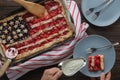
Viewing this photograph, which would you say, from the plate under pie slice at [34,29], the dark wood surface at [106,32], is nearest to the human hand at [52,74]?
Answer: the plate under pie slice at [34,29]

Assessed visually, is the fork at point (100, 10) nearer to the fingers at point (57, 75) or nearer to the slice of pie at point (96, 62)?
the slice of pie at point (96, 62)

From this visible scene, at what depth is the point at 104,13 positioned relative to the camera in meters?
1.47

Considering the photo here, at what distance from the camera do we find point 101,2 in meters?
1.45

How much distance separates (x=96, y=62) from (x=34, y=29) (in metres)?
0.34

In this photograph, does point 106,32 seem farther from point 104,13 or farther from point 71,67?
point 71,67

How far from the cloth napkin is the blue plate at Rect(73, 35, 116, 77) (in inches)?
1.2

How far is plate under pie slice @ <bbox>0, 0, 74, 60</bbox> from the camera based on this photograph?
4.53ft

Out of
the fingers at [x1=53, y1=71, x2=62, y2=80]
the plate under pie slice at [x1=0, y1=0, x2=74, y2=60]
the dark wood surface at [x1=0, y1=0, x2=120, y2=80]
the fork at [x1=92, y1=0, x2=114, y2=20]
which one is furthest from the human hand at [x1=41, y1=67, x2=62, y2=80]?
the fork at [x1=92, y1=0, x2=114, y2=20]

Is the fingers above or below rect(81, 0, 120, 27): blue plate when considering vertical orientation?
below

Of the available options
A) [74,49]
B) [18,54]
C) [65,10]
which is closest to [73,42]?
[74,49]

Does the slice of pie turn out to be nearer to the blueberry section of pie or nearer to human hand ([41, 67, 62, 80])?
human hand ([41, 67, 62, 80])

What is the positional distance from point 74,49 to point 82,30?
100 mm

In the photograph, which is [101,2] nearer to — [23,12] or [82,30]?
[82,30]

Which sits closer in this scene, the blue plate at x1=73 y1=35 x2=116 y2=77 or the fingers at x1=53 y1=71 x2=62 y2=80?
the fingers at x1=53 y1=71 x2=62 y2=80
